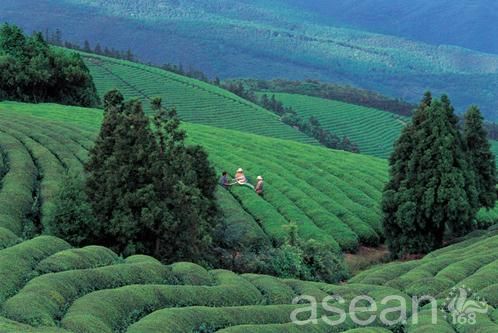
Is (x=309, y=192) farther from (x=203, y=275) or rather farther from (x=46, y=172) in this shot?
(x=203, y=275)

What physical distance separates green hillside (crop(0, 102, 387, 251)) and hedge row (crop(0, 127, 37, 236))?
0.07m

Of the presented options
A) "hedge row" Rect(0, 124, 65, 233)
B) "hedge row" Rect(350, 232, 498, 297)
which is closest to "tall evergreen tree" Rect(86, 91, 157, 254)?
"hedge row" Rect(0, 124, 65, 233)

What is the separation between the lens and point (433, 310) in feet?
139

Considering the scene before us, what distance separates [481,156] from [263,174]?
20.3 m

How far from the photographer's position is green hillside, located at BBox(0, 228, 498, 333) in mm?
33938

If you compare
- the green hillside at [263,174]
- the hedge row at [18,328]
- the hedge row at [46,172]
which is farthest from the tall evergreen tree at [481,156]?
the hedge row at [18,328]

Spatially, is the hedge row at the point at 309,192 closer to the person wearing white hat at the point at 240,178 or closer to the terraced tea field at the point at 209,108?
the person wearing white hat at the point at 240,178

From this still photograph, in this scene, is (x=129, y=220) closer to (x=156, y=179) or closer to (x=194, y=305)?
(x=156, y=179)

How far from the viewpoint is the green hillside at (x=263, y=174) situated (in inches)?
2584

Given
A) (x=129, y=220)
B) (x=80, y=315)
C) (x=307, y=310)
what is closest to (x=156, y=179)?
(x=129, y=220)

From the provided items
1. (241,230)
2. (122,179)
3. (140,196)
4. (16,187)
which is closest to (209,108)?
(241,230)

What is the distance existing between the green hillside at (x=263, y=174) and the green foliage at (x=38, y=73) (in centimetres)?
1486

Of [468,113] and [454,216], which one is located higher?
[468,113]

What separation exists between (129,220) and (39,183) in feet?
43.4
